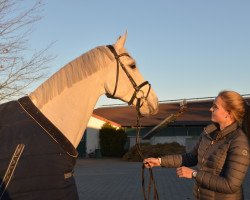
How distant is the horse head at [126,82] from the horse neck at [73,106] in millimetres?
167

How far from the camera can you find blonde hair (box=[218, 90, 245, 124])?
3543 mm

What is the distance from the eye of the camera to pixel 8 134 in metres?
2.84

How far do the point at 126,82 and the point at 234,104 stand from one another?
0.92m

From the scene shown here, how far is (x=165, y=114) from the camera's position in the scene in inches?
1198

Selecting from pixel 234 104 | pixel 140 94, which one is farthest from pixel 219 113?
pixel 140 94

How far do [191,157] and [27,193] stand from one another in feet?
5.58

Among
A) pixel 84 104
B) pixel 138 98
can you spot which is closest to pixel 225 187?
pixel 138 98

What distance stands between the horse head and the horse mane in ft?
0.37

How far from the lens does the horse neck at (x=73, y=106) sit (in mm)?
3045

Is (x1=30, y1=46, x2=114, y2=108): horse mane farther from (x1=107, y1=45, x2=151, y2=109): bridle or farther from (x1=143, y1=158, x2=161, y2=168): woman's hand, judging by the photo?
(x1=143, y1=158, x2=161, y2=168): woman's hand

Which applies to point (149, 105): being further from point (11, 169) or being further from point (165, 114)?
point (165, 114)

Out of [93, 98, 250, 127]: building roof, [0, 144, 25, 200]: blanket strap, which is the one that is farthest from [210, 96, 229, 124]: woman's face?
[93, 98, 250, 127]: building roof

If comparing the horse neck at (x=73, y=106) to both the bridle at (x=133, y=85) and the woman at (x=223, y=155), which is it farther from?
the woman at (x=223, y=155)

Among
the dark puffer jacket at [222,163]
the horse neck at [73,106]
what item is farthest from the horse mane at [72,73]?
the dark puffer jacket at [222,163]
